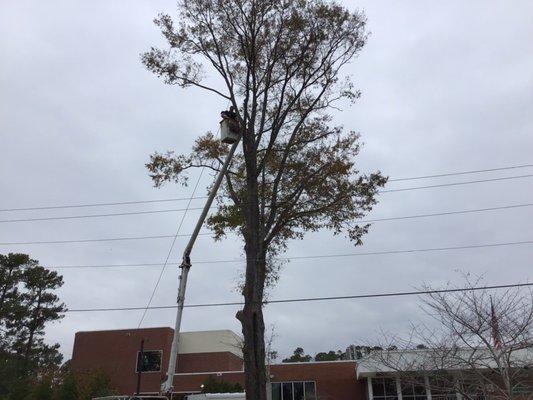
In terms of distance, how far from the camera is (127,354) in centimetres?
4775

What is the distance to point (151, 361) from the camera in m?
47.1

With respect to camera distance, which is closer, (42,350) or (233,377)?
(233,377)

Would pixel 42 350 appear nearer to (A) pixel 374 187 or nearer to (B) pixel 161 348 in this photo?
(B) pixel 161 348

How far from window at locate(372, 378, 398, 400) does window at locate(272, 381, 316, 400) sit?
15.5 feet

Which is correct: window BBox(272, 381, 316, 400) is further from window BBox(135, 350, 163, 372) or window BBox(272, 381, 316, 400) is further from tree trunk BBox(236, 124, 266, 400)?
tree trunk BBox(236, 124, 266, 400)

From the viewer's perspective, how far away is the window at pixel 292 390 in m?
37.2

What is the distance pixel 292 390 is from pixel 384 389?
674cm

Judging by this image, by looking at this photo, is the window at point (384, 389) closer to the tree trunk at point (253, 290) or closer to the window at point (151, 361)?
the window at point (151, 361)

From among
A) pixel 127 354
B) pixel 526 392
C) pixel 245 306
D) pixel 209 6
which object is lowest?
pixel 526 392

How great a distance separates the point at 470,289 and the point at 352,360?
969 inches

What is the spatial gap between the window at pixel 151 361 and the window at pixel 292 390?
1300 centimetres

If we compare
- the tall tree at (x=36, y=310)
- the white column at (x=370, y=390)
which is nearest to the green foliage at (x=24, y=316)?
the tall tree at (x=36, y=310)

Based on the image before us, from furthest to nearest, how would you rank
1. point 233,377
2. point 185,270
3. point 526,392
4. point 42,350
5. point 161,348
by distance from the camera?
point 42,350
point 161,348
point 233,377
point 185,270
point 526,392

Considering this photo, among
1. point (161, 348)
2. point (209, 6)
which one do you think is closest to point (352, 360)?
point (161, 348)
